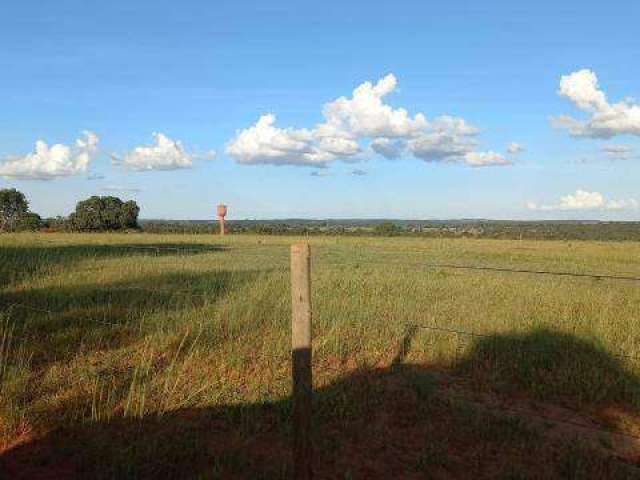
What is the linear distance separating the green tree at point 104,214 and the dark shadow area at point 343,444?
205 ft

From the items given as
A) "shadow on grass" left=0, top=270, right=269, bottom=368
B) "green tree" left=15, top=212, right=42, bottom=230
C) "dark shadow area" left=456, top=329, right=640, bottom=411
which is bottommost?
"dark shadow area" left=456, top=329, right=640, bottom=411

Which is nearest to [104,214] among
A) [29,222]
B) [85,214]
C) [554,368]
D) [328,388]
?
[85,214]

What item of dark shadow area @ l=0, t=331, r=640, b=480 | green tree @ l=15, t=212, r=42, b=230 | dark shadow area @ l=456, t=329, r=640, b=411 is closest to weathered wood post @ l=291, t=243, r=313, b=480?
dark shadow area @ l=0, t=331, r=640, b=480

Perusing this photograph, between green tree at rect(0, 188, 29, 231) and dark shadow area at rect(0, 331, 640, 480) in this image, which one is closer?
dark shadow area at rect(0, 331, 640, 480)

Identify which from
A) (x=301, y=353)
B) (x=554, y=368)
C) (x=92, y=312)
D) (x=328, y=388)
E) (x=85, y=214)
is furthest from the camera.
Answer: (x=85, y=214)

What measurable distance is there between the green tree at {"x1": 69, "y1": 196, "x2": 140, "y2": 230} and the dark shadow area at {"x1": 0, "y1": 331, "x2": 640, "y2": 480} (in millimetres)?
62624

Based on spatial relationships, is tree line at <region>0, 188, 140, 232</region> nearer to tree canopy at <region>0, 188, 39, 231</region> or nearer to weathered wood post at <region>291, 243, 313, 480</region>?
tree canopy at <region>0, 188, 39, 231</region>

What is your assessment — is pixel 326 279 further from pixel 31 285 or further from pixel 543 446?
pixel 543 446

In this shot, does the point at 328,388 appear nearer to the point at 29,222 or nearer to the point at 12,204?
the point at 29,222

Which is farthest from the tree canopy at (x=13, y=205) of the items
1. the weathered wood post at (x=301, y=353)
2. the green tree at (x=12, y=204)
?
the weathered wood post at (x=301, y=353)

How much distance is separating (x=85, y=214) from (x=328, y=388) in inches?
2593

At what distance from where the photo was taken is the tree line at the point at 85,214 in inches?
2507

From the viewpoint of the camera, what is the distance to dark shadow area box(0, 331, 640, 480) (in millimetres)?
4426

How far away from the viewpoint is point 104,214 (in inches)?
2618
